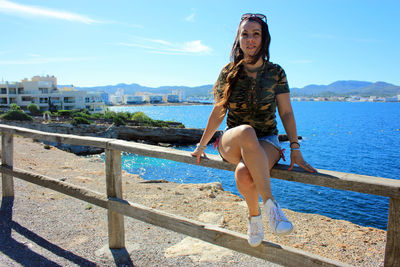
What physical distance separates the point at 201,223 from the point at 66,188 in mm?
1950

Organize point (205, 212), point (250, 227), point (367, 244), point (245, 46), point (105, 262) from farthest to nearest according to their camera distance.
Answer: point (205, 212) → point (367, 244) → point (105, 262) → point (245, 46) → point (250, 227)

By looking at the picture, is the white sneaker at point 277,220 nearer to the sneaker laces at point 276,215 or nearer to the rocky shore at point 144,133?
the sneaker laces at point 276,215

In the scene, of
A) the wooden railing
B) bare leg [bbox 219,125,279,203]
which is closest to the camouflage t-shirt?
bare leg [bbox 219,125,279,203]

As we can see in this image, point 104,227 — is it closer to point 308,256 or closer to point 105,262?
point 105,262

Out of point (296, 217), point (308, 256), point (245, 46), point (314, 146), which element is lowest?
point (314, 146)

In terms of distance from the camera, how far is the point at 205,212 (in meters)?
6.40

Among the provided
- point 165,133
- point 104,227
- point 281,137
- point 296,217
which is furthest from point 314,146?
point 104,227

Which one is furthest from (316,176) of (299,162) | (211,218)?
(211,218)

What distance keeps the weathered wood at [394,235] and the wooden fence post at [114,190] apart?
95.2 inches

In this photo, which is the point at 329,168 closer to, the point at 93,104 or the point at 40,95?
the point at 93,104

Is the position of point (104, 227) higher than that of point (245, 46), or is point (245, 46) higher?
point (245, 46)

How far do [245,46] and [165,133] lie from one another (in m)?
42.9

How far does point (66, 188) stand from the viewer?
145 inches

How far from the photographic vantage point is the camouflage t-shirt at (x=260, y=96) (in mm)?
2551
